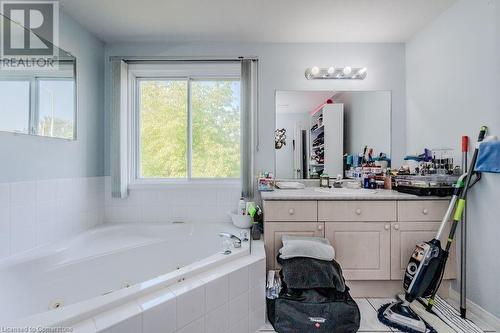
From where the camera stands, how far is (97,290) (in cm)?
171

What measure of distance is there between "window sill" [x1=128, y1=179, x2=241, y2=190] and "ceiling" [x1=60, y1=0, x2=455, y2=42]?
55.0 inches

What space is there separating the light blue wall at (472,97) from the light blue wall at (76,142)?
3034 mm

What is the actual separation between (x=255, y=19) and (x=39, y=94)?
1.71 metres

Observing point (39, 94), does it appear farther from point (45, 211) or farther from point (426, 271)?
point (426, 271)

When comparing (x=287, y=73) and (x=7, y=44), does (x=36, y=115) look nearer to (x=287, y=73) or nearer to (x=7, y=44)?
(x=7, y=44)

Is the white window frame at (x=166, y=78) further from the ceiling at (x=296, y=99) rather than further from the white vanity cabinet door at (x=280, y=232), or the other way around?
the white vanity cabinet door at (x=280, y=232)

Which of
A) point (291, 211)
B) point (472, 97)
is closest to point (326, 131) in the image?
point (291, 211)

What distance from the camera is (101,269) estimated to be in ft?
5.85

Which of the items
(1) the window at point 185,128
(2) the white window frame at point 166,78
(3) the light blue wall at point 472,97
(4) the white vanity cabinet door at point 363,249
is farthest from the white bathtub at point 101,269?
(3) the light blue wall at point 472,97

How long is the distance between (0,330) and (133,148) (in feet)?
6.21

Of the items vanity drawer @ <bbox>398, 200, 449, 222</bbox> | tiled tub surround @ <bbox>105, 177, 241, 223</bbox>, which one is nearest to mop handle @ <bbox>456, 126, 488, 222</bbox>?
vanity drawer @ <bbox>398, 200, 449, 222</bbox>

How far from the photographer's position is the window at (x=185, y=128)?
264cm

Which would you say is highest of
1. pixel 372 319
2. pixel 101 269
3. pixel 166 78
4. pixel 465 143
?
pixel 166 78

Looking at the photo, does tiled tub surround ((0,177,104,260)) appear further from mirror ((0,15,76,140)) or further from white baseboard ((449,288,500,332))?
white baseboard ((449,288,500,332))
